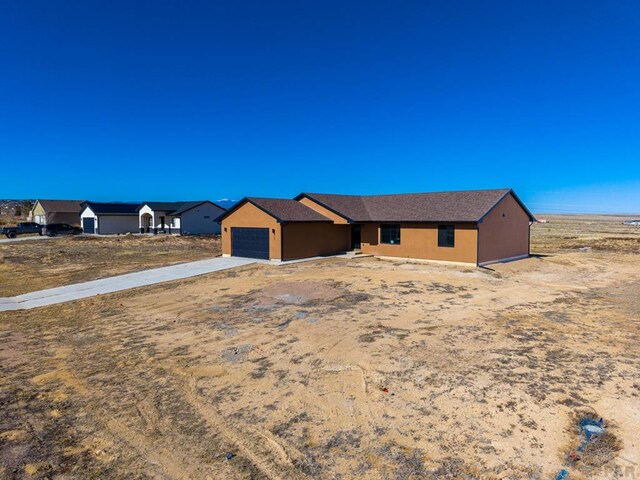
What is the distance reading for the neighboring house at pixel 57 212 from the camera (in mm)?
61344

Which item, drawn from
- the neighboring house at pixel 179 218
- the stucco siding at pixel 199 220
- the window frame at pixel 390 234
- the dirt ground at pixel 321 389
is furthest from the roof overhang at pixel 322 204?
the neighboring house at pixel 179 218

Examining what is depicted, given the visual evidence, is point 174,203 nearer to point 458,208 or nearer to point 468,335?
point 458,208

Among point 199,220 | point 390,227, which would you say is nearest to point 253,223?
point 390,227

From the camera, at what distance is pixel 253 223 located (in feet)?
85.1

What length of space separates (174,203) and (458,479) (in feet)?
185

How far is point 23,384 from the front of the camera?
25.0 ft

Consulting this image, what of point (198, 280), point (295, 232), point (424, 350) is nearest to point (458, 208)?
point (295, 232)

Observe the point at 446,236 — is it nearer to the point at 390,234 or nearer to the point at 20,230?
the point at 390,234

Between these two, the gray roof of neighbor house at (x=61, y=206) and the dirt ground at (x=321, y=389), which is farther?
the gray roof of neighbor house at (x=61, y=206)

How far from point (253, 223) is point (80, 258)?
13.3 meters

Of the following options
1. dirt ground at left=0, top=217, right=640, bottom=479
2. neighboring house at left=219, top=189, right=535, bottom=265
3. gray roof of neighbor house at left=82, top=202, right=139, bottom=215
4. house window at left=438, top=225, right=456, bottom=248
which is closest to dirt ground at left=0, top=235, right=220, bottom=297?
neighboring house at left=219, top=189, right=535, bottom=265

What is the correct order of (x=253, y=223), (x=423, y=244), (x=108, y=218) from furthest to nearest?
(x=108, y=218) < (x=253, y=223) < (x=423, y=244)

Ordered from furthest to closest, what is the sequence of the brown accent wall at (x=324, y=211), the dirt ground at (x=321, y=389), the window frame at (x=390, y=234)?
1. the brown accent wall at (x=324, y=211)
2. the window frame at (x=390, y=234)
3. the dirt ground at (x=321, y=389)

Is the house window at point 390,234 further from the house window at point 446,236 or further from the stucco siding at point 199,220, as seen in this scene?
the stucco siding at point 199,220
